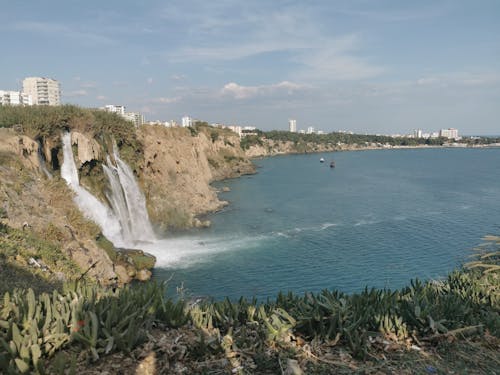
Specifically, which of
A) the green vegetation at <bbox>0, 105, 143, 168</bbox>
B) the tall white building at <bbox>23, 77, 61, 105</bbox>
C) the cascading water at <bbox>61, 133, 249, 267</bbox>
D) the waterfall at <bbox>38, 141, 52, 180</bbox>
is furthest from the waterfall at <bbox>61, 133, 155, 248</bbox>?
the tall white building at <bbox>23, 77, 61, 105</bbox>

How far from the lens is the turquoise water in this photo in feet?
79.0

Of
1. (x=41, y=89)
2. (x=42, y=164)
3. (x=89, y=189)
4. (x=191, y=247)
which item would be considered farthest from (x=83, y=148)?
(x=41, y=89)

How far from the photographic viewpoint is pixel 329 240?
3247 cm

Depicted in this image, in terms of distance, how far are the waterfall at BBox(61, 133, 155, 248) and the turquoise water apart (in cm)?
285

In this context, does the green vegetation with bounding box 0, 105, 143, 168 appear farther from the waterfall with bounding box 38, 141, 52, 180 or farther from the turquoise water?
the turquoise water

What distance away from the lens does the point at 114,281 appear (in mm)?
20922

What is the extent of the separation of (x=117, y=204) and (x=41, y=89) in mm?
98459

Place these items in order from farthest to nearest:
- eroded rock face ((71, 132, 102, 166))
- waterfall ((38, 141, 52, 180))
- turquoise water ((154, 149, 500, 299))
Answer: eroded rock face ((71, 132, 102, 166)) < turquoise water ((154, 149, 500, 299)) < waterfall ((38, 141, 52, 180))

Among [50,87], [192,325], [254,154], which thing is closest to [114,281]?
[192,325]

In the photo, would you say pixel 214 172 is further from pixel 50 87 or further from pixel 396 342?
pixel 396 342

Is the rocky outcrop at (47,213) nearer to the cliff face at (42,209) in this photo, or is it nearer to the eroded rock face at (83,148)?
the cliff face at (42,209)

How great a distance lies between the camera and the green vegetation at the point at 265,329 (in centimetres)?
434

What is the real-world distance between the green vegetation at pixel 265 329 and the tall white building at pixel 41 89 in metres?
116

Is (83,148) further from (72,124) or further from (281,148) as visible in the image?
(281,148)
